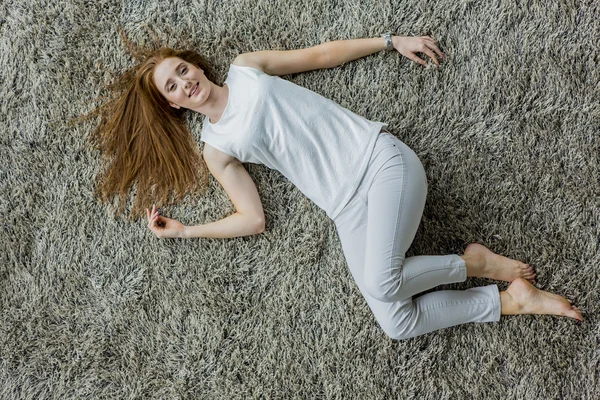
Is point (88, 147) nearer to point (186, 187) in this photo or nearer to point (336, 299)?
point (186, 187)

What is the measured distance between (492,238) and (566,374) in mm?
492

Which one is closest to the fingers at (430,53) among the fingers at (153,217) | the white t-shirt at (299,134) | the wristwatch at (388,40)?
the wristwatch at (388,40)

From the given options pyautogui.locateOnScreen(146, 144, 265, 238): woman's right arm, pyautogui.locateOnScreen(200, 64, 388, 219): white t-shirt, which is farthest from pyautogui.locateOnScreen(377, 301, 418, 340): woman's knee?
pyautogui.locateOnScreen(146, 144, 265, 238): woman's right arm

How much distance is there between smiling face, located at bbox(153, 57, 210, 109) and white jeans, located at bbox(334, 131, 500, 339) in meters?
0.58

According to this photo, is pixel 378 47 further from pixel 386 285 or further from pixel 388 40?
pixel 386 285

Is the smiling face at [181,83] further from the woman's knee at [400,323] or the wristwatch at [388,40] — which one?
the woman's knee at [400,323]

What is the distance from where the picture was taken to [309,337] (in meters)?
1.54

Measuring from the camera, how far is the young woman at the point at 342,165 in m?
1.32

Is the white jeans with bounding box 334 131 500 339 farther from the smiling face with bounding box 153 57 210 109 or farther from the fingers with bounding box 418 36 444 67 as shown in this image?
the smiling face with bounding box 153 57 210 109

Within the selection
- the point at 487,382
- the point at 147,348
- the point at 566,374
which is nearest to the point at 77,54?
the point at 147,348

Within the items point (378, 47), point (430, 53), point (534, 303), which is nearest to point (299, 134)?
point (378, 47)

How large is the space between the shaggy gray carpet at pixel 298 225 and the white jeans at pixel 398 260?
0.12 metres

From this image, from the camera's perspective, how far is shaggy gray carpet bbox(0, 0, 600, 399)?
143 cm

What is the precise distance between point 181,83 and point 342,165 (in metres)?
0.56
